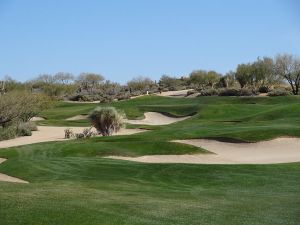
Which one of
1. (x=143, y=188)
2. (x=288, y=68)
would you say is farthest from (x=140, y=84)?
(x=143, y=188)

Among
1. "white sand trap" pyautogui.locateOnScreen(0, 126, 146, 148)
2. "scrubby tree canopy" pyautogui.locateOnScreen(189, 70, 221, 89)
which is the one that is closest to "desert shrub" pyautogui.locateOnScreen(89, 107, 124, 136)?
"white sand trap" pyautogui.locateOnScreen(0, 126, 146, 148)

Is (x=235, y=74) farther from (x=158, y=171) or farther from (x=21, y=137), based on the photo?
(x=158, y=171)

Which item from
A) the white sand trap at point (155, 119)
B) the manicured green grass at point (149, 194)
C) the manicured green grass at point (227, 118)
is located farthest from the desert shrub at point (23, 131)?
the manicured green grass at point (149, 194)

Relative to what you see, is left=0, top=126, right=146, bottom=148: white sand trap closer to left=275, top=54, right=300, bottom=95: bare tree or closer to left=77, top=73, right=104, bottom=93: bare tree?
left=275, top=54, right=300, bottom=95: bare tree

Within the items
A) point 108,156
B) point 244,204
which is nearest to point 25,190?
point 244,204

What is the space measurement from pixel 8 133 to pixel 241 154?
21175 mm

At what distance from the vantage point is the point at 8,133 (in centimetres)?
4378

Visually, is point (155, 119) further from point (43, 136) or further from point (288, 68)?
point (288, 68)

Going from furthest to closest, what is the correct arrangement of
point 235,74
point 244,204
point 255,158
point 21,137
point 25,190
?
point 235,74 < point 21,137 < point 255,158 < point 25,190 < point 244,204

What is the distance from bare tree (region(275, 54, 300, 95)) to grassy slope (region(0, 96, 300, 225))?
50856 millimetres

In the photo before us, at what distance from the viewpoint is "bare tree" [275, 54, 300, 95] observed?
82363 millimetres

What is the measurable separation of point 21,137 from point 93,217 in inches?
1364

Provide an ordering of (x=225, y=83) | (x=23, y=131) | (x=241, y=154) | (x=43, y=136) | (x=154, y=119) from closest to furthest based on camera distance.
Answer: (x=241, y=154) → (x=43, y=136) → (x=23, y=131) → (x=154, y=119) → (x=225, y=83)

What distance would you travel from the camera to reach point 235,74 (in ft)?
325
